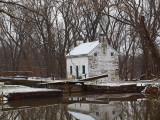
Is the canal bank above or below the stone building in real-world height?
→ below

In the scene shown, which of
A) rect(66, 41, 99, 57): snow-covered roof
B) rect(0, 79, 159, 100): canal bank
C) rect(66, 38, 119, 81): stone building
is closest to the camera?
rect(0, 79, 159, 100): canal bank

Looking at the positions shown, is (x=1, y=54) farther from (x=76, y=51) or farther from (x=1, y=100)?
(x=1, y=100)

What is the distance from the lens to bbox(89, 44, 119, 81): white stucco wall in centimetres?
3272

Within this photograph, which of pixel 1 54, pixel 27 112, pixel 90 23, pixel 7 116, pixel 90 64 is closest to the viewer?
pixel 7 116

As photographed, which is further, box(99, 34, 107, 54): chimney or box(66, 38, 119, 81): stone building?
box(99, 34, 107, 54): chimney

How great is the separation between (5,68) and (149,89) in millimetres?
35027

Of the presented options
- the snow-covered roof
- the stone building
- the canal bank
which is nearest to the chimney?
the stone building

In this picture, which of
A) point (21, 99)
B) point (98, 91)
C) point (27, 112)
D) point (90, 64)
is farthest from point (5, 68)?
point (27, 112)

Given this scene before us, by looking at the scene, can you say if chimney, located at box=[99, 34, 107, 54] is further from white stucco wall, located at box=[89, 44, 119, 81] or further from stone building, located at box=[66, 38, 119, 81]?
white stucco wall, located at box=[89, 44, 119, 81]

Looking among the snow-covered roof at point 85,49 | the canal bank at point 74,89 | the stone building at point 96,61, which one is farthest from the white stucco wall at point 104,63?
the canal bank at point 74,89

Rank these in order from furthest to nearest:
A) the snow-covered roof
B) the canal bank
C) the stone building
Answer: the snow-covered roof, the stone building, the canal bank

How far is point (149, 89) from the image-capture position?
20.1m

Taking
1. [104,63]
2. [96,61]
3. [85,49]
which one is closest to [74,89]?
[96,61]

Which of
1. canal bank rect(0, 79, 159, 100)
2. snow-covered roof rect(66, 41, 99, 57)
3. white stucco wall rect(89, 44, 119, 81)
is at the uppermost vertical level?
snow-covered roof rect(66, 41, 99, 57)
